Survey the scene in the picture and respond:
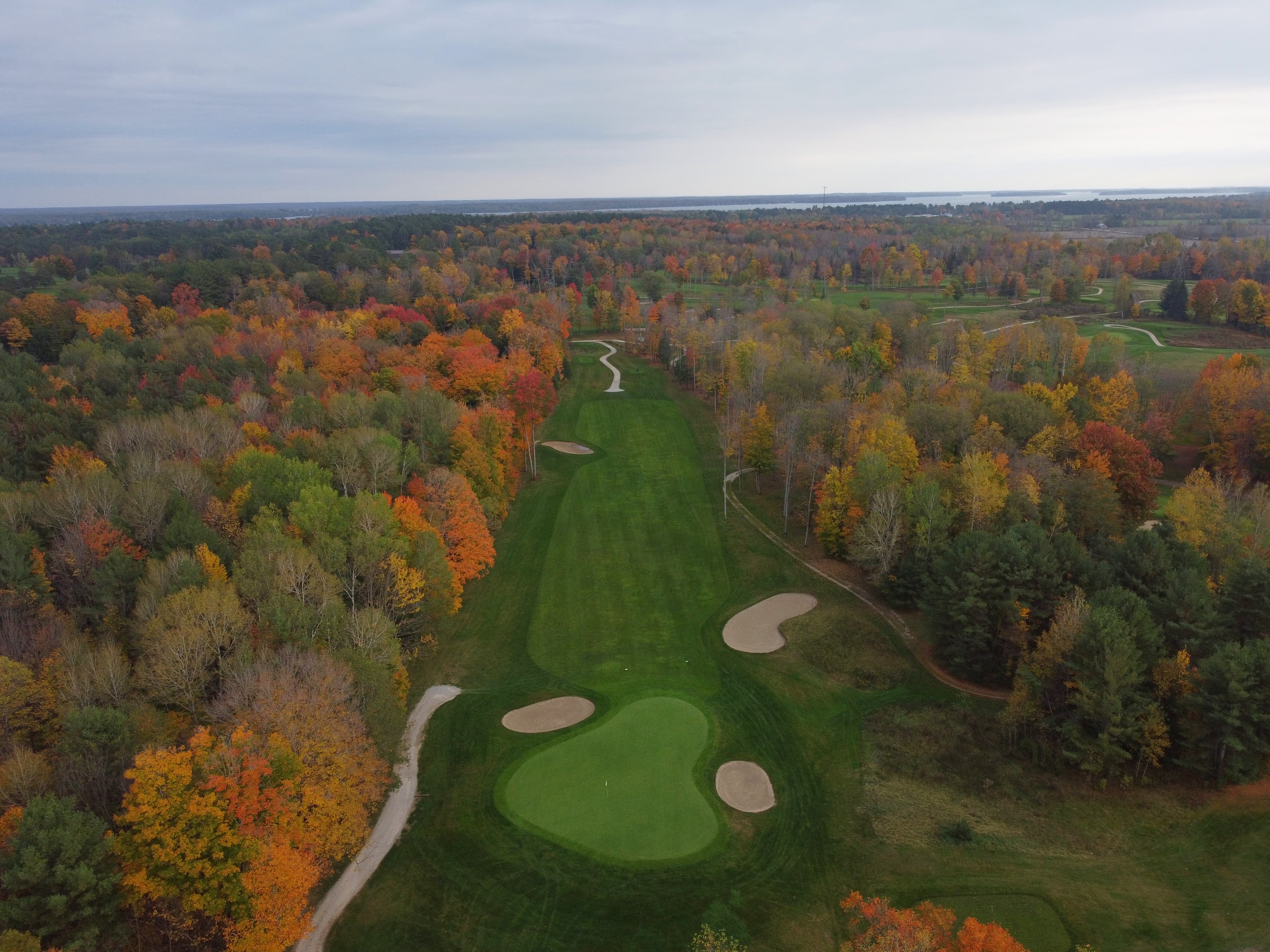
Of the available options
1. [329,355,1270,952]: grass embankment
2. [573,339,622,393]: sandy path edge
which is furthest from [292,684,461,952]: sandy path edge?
[573,339,622,393]: sandy path edge

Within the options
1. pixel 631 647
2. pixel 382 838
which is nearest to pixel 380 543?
pixel 631 647

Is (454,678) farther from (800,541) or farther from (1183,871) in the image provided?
(1183,871)

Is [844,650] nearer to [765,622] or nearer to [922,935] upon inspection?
[765,622]

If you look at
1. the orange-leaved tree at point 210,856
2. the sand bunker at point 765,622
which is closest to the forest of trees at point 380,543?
the orange-leaved tree at point 210,856

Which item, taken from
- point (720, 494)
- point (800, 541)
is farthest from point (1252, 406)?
point (720, 494)

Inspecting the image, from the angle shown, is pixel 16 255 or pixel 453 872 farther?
pixel 16 255

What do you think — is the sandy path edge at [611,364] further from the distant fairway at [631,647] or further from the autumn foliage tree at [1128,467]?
the autumn foliage tree at [1128,467]

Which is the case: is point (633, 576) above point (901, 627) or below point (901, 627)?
above
